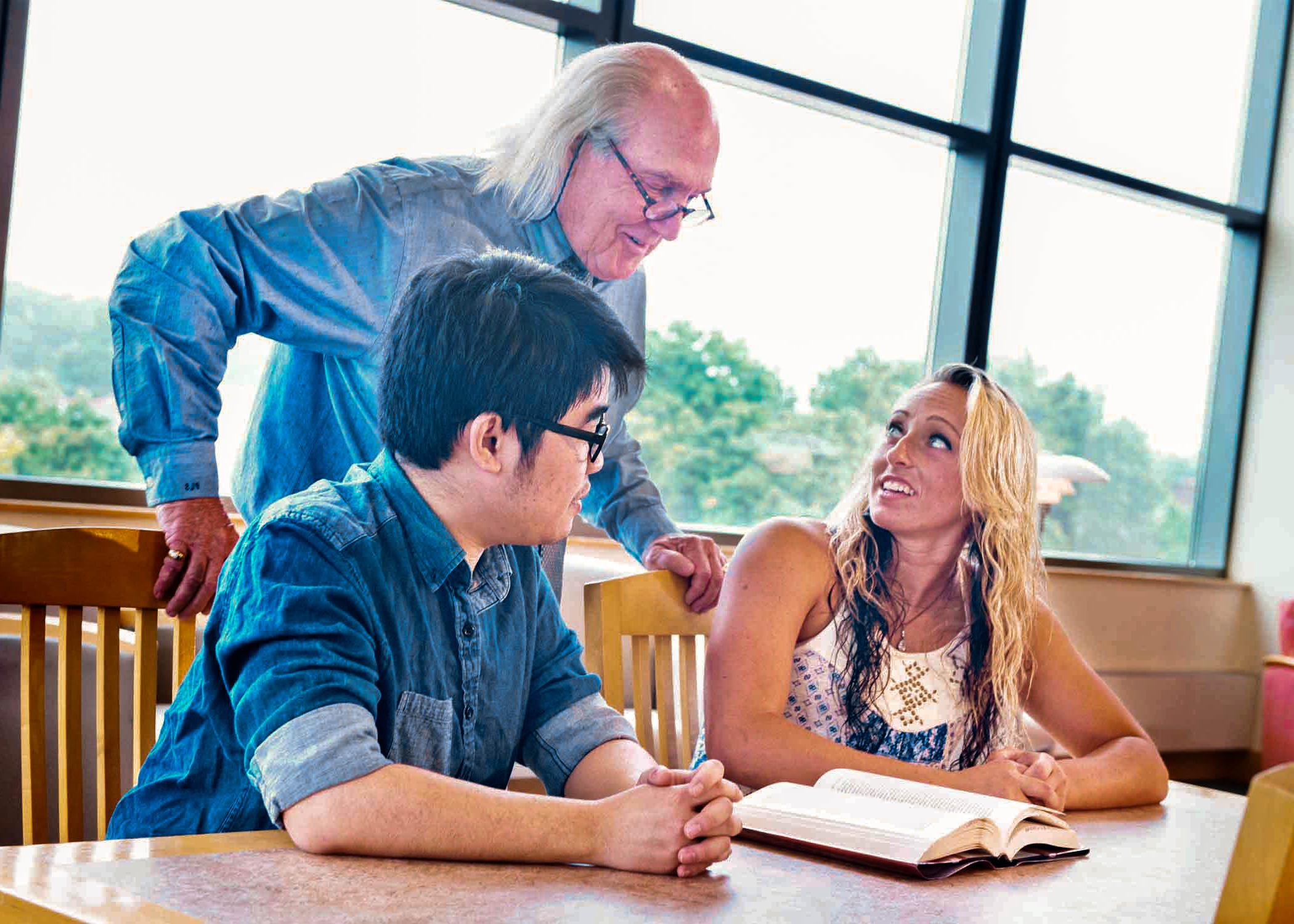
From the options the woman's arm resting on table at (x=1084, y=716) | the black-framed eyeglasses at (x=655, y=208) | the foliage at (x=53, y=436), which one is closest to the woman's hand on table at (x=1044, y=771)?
the woman's arm resting on table at (x=1084, y=716)

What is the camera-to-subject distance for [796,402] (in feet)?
15.5

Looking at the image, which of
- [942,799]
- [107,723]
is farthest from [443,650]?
[942,799]

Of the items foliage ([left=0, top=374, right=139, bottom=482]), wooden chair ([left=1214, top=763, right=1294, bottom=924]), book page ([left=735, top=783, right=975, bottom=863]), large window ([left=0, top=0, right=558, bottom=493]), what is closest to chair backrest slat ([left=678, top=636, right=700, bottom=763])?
book page ([left=735, top=783, right=975, bottom=863])

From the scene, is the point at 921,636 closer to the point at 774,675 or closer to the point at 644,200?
the point at 774,675

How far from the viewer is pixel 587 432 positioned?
126 cm

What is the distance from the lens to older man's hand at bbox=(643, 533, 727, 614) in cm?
189

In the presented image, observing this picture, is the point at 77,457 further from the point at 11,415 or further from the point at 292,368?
the point at 292,368

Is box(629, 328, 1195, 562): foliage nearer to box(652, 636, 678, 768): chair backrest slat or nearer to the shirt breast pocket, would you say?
box(652, 636, 678, 768): chair backrest slat

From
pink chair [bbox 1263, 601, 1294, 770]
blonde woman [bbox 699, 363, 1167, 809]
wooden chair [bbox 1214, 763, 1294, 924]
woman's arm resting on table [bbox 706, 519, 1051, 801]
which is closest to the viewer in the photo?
wooden chair [bbox 1214, 763, 1294, 924]

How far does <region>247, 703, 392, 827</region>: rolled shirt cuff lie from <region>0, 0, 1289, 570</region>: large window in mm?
1185

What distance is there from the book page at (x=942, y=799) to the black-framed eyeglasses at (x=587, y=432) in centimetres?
43

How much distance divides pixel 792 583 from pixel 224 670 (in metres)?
0.93

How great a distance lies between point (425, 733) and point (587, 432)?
317mm

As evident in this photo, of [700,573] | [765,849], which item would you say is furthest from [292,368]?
[765,849]
